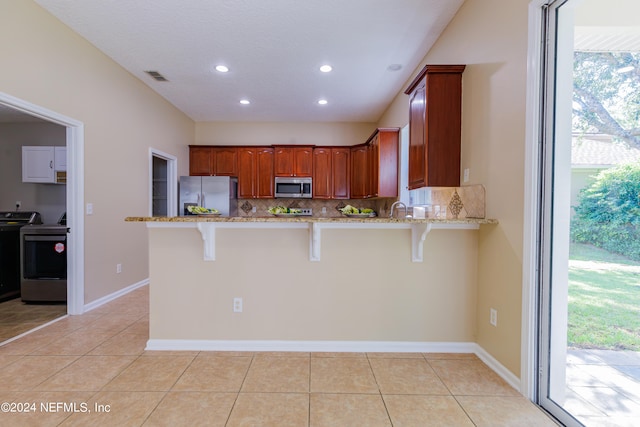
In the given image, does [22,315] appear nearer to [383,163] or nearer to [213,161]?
[213,161]

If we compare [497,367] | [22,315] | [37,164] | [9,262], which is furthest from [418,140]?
[37,164]

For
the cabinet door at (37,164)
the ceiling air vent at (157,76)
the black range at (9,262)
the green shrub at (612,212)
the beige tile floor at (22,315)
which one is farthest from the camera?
the cabinet door at (37,164)

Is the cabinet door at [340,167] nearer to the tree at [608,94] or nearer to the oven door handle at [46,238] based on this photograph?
the oven door handle at [46,238]

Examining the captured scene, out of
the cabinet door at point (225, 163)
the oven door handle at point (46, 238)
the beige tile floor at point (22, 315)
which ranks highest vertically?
the cabinet door at point (225, 163)

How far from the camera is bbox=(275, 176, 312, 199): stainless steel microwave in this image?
5668mm

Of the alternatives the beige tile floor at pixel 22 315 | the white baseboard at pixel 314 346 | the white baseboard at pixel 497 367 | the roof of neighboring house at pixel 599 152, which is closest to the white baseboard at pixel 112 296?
the beige tile floor at pixel 22 315

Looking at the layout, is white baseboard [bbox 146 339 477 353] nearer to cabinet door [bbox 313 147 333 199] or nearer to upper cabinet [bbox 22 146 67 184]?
upper cabinet [bbox 22 146 67 184]

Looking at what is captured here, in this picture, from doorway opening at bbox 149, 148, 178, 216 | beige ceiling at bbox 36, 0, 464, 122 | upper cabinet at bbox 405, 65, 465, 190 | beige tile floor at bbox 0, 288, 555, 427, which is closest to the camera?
beige tile floor at bbox 0, 288, 555, 427

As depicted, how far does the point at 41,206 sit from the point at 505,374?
244 inches

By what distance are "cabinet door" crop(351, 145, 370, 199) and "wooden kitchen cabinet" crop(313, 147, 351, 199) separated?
0.12m

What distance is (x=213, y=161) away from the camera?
5.69 meters

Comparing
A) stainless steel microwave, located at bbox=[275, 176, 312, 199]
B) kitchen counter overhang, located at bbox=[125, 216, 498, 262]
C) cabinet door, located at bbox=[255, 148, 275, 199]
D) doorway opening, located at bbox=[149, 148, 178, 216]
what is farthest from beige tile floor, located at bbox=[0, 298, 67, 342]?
stainless steel microwave, located at bbox=[275, 176, 312, 199]

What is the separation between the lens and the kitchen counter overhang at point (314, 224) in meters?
2.12

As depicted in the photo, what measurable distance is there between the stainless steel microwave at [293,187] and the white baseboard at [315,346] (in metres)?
3.64
